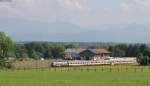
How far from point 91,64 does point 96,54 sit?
47.8m

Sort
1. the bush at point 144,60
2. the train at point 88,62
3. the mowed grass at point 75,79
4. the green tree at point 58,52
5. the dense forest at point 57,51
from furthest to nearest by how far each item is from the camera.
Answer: the green tree at point 58,52
the dense forest at point 57,51
the bush at point 144,60
the train at point 88,62
the mowed grass at point 75,79

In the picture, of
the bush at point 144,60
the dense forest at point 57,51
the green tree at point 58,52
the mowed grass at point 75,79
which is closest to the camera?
the mowed grass at point 75,79

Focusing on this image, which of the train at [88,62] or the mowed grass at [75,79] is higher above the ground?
the mowed grass at [75,79]

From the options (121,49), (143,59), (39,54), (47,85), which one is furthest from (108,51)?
(47,85)

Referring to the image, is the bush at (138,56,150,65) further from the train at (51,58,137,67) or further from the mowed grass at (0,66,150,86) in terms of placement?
the mowed grass at (0,66,150,86)

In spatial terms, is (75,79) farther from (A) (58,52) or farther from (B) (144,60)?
(A) (58,52)

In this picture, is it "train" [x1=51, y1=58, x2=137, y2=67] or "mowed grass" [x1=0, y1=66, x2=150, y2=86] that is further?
"train" [x1=51, y1=58, x2=137, y2=67]

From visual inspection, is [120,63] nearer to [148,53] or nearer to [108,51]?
[148,53]

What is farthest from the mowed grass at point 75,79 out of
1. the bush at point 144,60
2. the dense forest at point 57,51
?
the dense forest at point 57,51

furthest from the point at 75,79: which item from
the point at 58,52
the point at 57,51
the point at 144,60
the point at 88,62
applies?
the point at 58,52

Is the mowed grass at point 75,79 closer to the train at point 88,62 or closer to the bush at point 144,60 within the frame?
the train at point 88,62

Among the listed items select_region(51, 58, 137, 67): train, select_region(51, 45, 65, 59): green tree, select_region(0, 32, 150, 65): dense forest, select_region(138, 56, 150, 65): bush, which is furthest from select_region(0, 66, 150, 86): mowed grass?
select_region(51, 45, 65, 59): green tree

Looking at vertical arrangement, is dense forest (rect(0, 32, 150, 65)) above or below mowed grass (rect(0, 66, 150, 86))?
above

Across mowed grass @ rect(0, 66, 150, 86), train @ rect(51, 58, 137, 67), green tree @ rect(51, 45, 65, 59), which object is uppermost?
green tree @ rect(51, 45, 65, 59)
